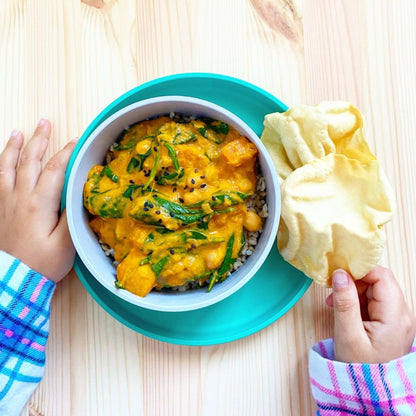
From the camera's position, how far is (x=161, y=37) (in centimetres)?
121

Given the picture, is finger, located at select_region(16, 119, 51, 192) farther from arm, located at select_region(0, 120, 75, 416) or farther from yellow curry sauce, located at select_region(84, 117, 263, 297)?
yellow curry sauce, located at select_region(84, 117, 263, 297)

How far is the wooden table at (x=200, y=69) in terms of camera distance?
1.16m

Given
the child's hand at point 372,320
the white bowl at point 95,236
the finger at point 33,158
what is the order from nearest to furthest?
the white bowl at point 95,236, the child's hand at point 372,320, the finger at point 33,158

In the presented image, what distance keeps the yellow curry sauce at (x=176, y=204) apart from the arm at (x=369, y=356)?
0.94ft

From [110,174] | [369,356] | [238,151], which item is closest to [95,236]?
[110,174]

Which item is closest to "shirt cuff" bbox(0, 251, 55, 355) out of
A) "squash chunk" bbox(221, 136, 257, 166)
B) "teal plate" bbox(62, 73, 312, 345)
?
"teal plate" bbox(62, 73, 312, 345)

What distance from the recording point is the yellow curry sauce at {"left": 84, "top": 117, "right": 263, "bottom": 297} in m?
0.96

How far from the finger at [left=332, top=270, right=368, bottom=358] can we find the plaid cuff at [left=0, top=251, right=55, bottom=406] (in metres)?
0.67

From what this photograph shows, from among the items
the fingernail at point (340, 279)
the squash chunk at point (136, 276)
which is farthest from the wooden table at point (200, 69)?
the squash chunk at point (136, 276)

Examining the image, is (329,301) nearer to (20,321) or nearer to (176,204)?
(176,204)

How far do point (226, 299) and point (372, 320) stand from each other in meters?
0.36

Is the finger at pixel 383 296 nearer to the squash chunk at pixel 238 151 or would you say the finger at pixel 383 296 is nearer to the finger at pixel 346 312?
the finger at pixel 346 312

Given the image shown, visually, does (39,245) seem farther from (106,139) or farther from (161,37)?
(161,37)

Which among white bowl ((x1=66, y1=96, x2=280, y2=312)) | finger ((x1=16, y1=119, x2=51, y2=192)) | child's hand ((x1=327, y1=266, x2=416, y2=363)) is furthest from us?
finger ((x1=16, y1=119, x2=51, y2=192))
